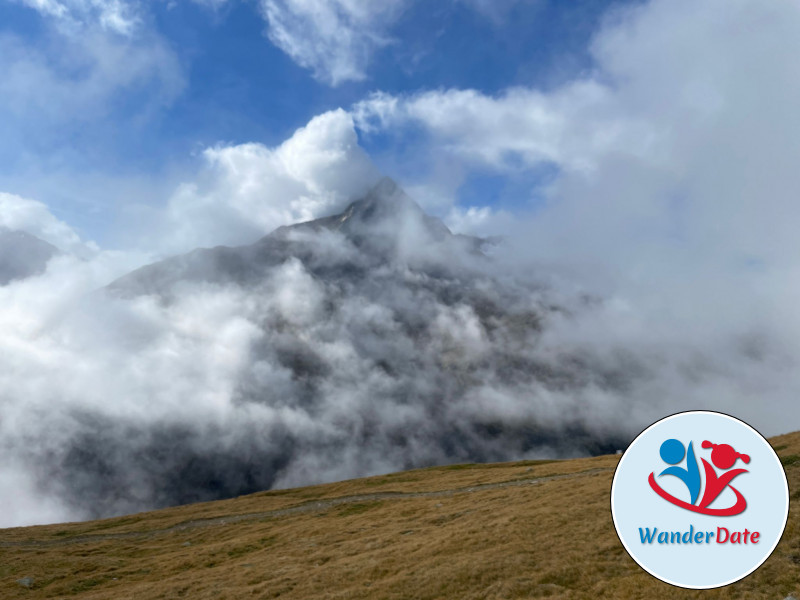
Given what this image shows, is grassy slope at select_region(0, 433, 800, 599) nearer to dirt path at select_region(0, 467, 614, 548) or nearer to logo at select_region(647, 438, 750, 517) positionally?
dirt path at select_region(0, 467, 614, 548)

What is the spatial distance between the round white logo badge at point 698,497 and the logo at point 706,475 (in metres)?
0.04

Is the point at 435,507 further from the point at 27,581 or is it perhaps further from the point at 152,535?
the point at 152,535

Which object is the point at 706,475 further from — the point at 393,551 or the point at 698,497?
the point at 393,551

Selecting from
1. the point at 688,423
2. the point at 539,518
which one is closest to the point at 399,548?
the point at 539,518

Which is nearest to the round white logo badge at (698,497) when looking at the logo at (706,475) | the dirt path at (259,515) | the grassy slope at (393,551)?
the logo at (706,475)

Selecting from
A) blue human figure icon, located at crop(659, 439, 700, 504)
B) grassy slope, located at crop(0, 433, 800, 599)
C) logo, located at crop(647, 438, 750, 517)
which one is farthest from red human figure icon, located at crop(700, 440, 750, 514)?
grassy slope, located at crop(0, 433, 800, 599)

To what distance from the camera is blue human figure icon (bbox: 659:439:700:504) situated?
2064 centimetres

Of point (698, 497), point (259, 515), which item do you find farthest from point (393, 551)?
point (259, 515)

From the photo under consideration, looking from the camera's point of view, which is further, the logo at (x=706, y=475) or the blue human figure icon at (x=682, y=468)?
the blue human figure icon at (x=682, y=468)

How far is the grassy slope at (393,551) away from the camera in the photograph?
27812mm

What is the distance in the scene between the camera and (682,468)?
20.8 metres

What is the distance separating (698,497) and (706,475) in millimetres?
1212

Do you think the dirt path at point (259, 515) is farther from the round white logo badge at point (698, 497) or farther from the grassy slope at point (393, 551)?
the round white logo badge at point (698, 497)

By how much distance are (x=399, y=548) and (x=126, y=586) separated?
107 feet
